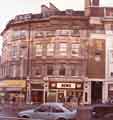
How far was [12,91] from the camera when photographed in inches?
2285

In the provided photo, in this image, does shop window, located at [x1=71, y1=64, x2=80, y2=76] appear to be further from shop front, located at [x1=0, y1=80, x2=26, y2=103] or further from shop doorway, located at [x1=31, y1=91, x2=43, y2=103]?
shop front, located at [x1=0, y1=80, x2=26, y2=103]

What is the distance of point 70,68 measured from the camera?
180ft

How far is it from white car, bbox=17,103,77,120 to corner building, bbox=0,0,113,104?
95.7 ft

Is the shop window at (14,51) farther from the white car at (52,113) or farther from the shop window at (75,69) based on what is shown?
the white car at (52,113)

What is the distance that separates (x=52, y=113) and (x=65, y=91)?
30.6m

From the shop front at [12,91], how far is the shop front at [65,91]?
3959mm

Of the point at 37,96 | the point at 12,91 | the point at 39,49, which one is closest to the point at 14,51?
the point at 39,49

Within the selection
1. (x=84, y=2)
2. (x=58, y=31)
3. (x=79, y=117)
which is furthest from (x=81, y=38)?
(x=79, y=117)

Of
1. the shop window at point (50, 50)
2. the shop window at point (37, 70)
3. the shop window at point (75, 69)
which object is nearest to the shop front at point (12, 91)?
the shop window at point (37, 70)

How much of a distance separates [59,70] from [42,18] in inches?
318

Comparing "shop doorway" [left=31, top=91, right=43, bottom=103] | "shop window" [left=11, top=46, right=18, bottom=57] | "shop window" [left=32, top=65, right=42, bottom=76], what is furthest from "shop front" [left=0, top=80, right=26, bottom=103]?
"shop window" [left=11, top=46, right=18, bottom=57]

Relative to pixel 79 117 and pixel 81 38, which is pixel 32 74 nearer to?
pixel 81 38

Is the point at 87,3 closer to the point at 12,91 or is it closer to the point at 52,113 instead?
the point at 12,91

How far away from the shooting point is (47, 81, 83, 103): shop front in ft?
181
